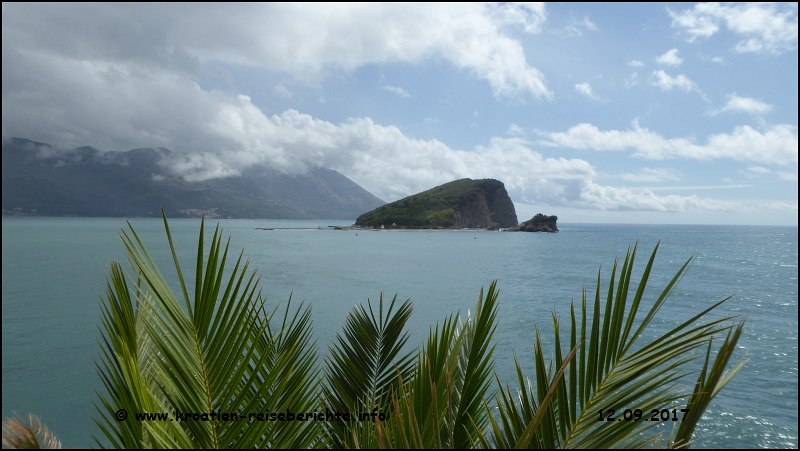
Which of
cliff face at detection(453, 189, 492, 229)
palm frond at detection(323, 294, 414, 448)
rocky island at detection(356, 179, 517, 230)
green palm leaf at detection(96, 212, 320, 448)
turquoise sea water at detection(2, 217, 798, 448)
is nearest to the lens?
green palm leaf at detection(96, 212, 320, 448)

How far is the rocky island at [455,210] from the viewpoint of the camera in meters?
131

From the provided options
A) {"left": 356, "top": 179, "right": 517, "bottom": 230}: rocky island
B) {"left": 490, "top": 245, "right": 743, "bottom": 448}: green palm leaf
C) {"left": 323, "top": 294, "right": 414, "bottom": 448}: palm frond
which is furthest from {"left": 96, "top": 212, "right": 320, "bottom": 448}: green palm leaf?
{"left": 356, "top": 179, "right": 517, "bottom": 230}: rocky island

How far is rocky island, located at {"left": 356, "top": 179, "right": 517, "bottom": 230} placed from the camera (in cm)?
13112

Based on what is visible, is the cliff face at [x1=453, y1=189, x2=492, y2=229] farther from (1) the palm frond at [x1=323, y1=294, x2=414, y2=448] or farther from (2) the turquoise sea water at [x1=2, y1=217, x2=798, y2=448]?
(1) the palm frond at [x1=323, y1=294, x2=414, y2=448]

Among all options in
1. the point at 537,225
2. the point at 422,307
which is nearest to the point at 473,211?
the point at 537,225

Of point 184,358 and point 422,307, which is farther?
point 422,307

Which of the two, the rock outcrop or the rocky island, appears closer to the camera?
the rock outcrop

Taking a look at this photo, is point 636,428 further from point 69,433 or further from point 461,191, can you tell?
point 461,191

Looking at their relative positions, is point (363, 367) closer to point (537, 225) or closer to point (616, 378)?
point (616, 378)

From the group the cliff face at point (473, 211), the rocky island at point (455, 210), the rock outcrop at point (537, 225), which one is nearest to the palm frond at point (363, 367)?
the rocky island at point (455, 210)

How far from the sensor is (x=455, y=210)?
134 meters

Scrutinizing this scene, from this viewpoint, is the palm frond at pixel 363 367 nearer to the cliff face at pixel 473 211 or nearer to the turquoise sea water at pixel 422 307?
the turquoise sea water at pixel 422 307

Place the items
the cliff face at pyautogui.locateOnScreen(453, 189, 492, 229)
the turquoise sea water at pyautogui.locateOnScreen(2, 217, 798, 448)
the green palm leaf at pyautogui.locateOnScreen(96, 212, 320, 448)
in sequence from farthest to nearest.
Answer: the cliff face at pyautogui.locateOnScreen(453, 189, 492, 229) < the turquoise sea water at pyautogui.locateOnScreen(2, 217, 798, 448) < the green palm leaf at pyautogui.locateOnScreen(96, 212, 320, 448)

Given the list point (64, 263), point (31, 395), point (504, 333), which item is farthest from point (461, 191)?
point (31, 395)
